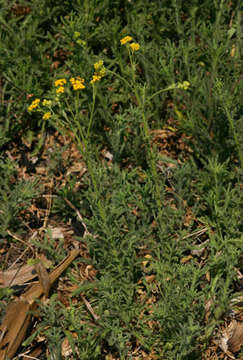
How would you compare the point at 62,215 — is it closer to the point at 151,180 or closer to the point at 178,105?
the point at 151,180

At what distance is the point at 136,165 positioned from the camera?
11.8ft

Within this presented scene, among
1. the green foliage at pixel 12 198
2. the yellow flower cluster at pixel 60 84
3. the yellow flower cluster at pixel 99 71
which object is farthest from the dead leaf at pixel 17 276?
the yellow flower cluster at pixel 99 71

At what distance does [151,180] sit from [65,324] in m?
1.17

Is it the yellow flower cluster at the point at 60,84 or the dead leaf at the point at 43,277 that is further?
the dead leaf at the point at 43,277

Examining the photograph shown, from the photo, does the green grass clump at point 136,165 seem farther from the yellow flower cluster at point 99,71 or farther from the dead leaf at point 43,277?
the dead leaf at point 43,277

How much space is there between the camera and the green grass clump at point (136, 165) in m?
2.67

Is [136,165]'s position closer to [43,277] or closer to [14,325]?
[43,277]

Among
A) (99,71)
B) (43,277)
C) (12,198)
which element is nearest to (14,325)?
(43,277)

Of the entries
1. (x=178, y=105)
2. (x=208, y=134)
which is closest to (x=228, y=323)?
(x=208, y=134)

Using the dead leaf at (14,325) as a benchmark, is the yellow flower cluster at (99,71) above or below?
above

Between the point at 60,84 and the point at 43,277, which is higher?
the point at 60,84

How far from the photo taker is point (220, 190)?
306 centimetres

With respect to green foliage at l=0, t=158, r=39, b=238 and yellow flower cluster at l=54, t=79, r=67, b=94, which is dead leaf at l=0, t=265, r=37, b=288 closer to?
green foliage at l=0, t=158, r=39, b=238

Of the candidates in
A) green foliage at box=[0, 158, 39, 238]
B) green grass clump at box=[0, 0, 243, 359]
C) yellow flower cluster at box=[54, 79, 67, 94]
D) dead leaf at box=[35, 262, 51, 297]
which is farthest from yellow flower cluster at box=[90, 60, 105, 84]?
dead leaf at box=[35, 262, 51, 297]
